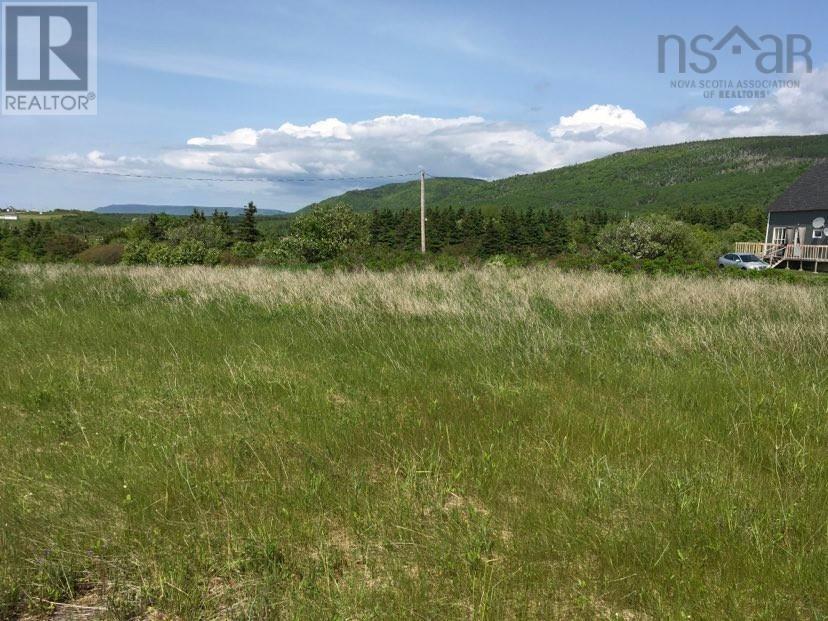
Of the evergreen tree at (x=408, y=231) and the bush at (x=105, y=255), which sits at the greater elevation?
the evergreen tree at (x=408, y=231)

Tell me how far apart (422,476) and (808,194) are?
1930 inches

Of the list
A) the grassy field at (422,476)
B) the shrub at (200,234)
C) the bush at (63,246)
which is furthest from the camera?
the shrub at (200,234)

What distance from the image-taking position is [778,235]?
140 feet

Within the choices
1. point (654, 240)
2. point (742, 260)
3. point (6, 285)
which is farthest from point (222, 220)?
point (742, 260)

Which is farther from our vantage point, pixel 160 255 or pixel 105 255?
pixel 105 255

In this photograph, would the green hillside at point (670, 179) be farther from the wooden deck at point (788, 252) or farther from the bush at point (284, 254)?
the bush at point (284, 254)

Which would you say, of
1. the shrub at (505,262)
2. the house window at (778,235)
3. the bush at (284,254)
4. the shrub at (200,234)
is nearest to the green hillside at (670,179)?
the house window at (778,235)

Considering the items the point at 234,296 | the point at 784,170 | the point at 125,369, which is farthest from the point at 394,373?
the point at 784,170

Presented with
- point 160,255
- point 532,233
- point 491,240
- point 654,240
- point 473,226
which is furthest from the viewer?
point 473,226

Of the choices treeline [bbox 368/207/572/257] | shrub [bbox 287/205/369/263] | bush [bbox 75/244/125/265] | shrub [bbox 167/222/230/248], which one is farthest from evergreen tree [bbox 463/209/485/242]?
bush [bbox 75/244/125/265]

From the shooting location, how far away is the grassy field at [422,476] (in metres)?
2.18

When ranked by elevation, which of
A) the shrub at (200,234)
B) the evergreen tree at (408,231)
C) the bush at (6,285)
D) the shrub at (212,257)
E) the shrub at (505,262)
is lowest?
the bush at (6,285)

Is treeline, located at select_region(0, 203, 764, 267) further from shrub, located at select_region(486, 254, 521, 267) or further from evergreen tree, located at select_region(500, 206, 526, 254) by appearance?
shrub, located at select_region(486, 254, 521, 267)

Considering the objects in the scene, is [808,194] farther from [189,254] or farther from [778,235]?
[189,254]
